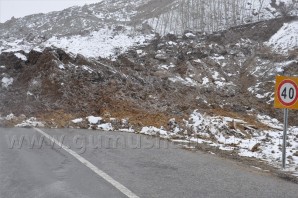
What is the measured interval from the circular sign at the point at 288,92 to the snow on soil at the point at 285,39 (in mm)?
19388

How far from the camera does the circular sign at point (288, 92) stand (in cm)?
719

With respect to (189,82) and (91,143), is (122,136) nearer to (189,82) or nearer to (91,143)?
(91,143)

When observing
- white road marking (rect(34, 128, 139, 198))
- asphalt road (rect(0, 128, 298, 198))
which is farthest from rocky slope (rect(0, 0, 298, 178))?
white road marking (rect(34, 128, 139, 198))

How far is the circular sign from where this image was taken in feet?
23.6

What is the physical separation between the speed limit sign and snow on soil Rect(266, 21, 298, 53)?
1939cm

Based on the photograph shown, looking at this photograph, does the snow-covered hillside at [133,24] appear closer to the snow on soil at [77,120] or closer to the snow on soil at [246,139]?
the snow on soil at [77,120]

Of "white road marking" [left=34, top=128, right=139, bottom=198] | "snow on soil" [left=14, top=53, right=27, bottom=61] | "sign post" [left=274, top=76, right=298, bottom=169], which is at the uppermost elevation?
"snow on soil" [left=14, top=53, right=27, bottom=61]

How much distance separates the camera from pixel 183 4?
3862cm

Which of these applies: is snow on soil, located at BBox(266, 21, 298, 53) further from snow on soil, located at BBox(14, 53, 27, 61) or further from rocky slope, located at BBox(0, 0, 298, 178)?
snow on soil, located at BBox(14, 53, 27, 61)

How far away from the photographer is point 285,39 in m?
27.0

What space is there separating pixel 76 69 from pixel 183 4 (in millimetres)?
20368

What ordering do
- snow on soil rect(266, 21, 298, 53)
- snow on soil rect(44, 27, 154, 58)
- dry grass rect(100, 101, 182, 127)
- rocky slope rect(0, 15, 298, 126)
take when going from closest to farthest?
dry grass rect(100, 101, 182, 127) → rocky slope rect(0, 15, 298, 126) → snow on soil rect(266, 21, 298, 53) → snow on soil rect(44, 27, 154, 58)

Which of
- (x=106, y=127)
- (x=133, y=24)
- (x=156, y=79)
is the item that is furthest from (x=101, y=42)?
(x=106, y=127)

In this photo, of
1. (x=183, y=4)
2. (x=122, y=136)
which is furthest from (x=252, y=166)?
(x=183, y=4)
